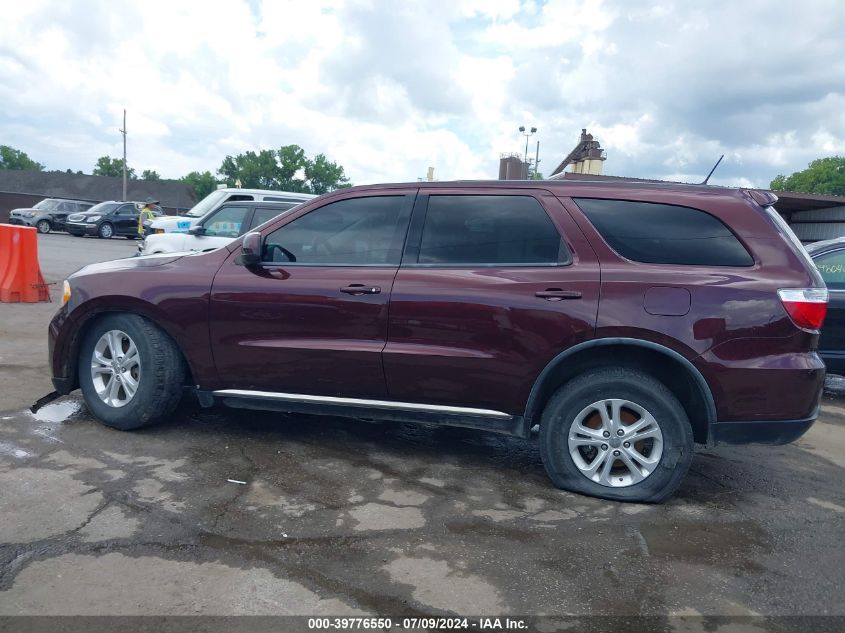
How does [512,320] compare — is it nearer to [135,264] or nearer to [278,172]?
[135,264]

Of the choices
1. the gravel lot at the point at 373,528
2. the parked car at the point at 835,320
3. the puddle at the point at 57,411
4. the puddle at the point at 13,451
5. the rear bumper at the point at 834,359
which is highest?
the parked car at the point at 835,320

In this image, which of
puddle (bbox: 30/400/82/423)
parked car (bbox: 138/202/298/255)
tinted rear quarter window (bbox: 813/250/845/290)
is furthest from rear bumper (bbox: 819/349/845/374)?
parked car (bbox: 138/202/298/255)

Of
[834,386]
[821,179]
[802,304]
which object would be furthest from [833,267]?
[821,179]

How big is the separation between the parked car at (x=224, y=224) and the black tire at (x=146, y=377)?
5.35 meters

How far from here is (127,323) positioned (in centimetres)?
454

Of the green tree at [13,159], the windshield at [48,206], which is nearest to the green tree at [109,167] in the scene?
the green tree at [13,159]

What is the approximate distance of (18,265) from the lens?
9.42 metres

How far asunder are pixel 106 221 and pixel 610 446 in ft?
92.7

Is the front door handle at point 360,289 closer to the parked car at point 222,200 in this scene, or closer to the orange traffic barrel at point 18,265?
the orange traffic barrel at point 18,265

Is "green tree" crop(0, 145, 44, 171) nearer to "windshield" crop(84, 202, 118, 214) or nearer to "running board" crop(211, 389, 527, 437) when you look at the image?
"windshield" crop(84, 202, 118, 214)

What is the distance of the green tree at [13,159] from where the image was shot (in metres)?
100

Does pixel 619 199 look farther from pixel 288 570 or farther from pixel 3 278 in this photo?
pixel 3 278

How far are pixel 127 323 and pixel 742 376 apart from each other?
3.81m

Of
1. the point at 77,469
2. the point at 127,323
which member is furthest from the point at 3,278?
the point at 77,469
